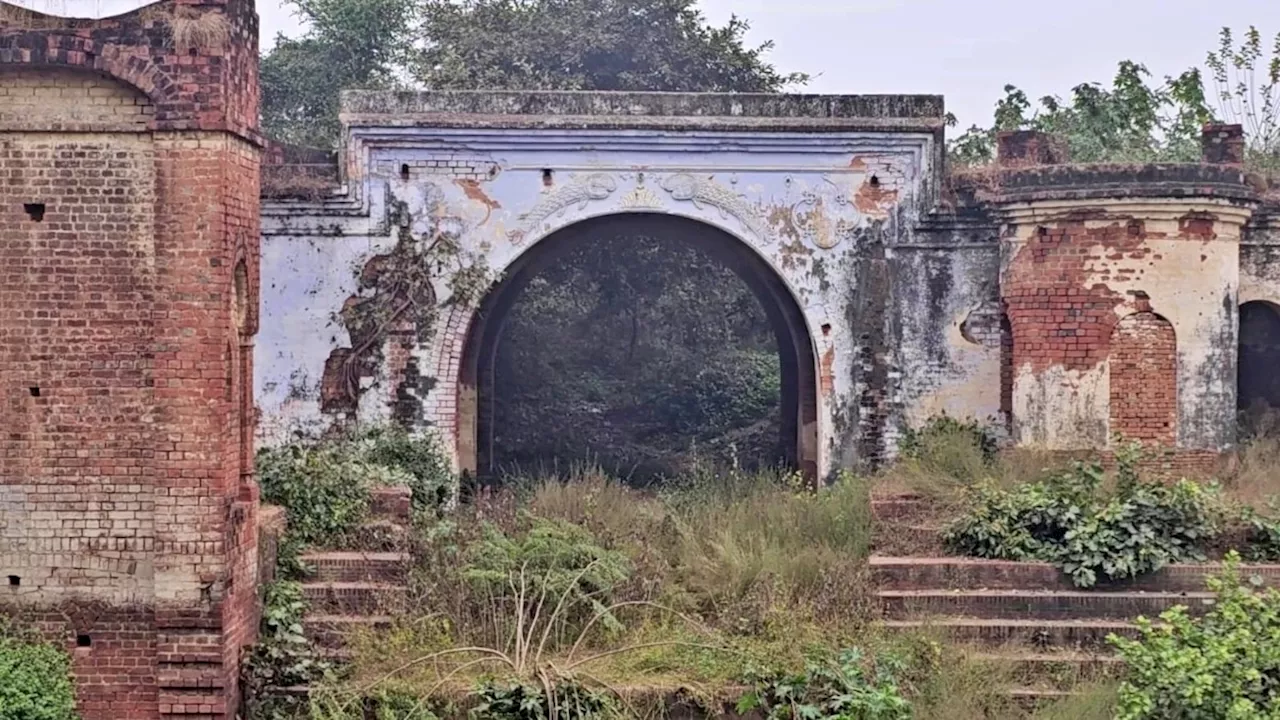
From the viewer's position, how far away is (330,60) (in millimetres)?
26141

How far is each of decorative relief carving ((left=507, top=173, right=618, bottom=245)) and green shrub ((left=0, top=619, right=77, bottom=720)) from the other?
6.88 meters

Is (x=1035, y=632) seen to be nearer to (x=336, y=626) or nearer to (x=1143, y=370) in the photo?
(x=1143, y=370)

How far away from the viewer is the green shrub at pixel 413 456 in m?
13.3

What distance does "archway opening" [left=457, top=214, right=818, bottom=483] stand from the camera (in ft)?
69.1

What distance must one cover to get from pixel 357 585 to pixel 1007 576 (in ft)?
15.1

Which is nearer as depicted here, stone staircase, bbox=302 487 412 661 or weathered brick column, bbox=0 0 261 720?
weathered brick column, bbox=0 0 261 720

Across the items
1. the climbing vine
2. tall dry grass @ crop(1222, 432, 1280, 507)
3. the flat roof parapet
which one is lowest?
tall dry grass @ crop(1222, 432, 1280, 507)

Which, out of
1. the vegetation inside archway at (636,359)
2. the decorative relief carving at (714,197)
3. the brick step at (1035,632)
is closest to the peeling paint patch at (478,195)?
the decorative relief carving at (714,197)

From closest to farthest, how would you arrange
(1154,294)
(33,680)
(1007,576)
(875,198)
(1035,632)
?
(33,680) → (1035,632) → (1007,576) → (1154,294) → (875,198)

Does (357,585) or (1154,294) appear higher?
(1154,294)

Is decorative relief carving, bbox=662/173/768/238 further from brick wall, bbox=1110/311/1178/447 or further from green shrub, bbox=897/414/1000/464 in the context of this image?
brick wall, bbox=1110/311/1178/447

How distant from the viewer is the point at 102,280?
27.3 feet

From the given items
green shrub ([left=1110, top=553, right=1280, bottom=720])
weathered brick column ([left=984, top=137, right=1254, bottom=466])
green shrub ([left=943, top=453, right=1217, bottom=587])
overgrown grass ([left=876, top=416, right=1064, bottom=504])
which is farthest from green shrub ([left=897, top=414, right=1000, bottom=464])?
green shrub ([left=1110, top=553, right=1280, bottom=720])

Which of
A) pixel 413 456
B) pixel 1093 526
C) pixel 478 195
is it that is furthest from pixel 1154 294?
pixel 413 456
